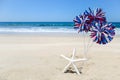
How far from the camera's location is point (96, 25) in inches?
187

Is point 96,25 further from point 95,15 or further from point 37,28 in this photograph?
point 37,28

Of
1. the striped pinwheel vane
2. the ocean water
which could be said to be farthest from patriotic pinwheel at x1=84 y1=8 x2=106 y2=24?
the ocean water

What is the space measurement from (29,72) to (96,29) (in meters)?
1.49

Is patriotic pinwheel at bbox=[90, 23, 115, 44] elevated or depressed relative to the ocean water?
elevated

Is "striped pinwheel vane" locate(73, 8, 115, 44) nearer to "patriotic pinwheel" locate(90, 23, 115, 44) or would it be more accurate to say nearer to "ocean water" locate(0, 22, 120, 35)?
"patriotic pinwheel" locate(90, 23, 115, 44)

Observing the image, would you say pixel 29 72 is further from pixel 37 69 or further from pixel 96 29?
pixel 96 29

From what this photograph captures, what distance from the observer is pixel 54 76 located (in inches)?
179

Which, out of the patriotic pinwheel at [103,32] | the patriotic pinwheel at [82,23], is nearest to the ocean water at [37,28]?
the patriotic pinwheel at [82,23]

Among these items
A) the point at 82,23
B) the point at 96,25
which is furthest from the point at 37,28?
the point at 96,25

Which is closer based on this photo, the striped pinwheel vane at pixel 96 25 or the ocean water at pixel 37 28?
the striped pinwheel vane at pixel 96 25

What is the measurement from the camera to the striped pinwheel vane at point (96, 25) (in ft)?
15.5

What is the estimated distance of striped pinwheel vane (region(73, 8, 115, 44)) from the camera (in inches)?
186

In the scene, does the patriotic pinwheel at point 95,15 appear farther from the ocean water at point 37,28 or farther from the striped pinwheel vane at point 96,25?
the ocean water at point 37,28

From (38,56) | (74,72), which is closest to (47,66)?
(74,72)
